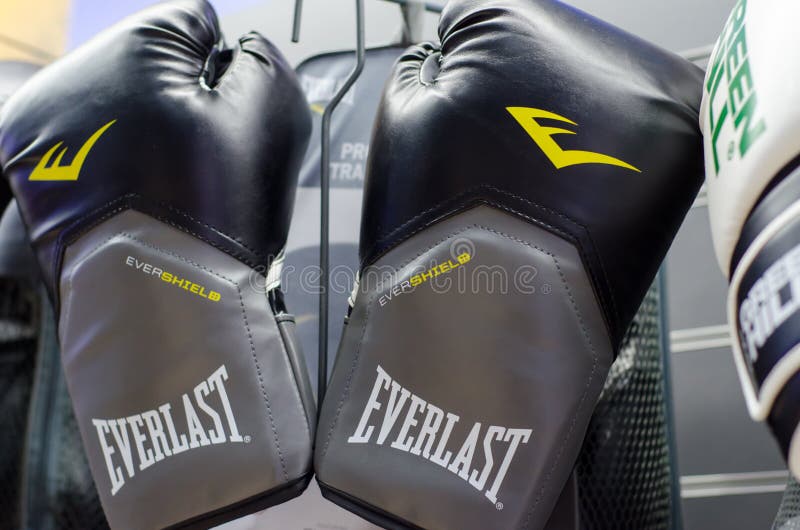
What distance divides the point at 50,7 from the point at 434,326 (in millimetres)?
1761

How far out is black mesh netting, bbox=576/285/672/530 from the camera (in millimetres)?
657

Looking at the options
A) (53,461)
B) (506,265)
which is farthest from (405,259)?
(53,461)

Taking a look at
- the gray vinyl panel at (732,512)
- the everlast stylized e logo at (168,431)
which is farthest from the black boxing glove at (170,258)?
the gray vinyl panel at (732,512)

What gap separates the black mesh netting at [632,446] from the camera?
66cm

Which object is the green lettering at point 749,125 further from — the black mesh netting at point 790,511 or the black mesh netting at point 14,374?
the black mesh netting at point 14,374

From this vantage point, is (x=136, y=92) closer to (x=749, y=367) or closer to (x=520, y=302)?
(x=520, y=302)

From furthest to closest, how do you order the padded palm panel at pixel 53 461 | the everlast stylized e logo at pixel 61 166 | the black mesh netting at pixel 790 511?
the padded palm panel at pixel 53 461
the everlast stylized e logo at pixel 61 166
the black mesh netting at pixel 790 511

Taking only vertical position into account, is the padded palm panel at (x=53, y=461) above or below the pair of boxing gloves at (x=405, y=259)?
below

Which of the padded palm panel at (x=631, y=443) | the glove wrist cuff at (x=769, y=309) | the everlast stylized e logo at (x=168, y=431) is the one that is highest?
the glove wrist cuff at (x=769, y=309)

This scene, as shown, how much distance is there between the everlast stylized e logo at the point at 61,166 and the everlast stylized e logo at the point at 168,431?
0.21m

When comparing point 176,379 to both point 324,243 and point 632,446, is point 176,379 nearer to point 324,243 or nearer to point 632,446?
point 324,243

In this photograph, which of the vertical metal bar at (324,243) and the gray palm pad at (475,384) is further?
the vertical metal bar at (324,243)

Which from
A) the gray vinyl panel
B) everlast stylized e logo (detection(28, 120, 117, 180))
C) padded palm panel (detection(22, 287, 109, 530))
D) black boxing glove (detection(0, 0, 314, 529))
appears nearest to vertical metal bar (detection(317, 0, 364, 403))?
black boxing glove (detection(0, 0, 314, 529))

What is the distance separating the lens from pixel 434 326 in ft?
1.72
